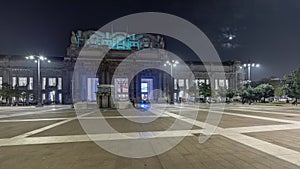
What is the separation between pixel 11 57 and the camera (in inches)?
2511

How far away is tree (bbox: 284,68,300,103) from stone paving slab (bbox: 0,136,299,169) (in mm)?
30942

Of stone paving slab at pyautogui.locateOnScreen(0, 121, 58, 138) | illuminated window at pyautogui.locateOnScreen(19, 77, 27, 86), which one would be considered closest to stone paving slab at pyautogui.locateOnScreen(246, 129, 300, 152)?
stone paving slab at pyautogui.locateOnScreen(0, 121, 58, 138)

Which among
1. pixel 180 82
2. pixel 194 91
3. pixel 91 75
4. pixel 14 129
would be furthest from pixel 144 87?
pixel 14 129

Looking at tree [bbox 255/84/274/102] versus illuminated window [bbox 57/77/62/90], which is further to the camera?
illuminated window [bbox 57/77/62/90]

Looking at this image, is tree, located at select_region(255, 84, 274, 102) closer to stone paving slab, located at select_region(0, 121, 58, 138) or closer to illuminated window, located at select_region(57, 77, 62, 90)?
stone paving slab, located at select_region(0, 121, 58, 138)

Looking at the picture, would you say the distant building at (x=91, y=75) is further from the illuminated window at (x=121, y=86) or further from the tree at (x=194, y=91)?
the tree at (x=194, y=91)

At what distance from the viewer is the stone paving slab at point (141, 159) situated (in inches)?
187

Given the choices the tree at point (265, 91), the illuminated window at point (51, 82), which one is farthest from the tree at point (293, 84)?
the illuminated window at point (51, 82)

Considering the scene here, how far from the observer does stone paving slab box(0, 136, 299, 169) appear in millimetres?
4762

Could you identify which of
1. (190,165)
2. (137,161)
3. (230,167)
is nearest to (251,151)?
(230,167)

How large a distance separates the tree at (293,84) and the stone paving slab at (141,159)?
3094cm

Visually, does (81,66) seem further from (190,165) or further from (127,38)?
(190,165)

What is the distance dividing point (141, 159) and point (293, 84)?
34.5 metres

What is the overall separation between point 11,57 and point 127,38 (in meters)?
39.3
